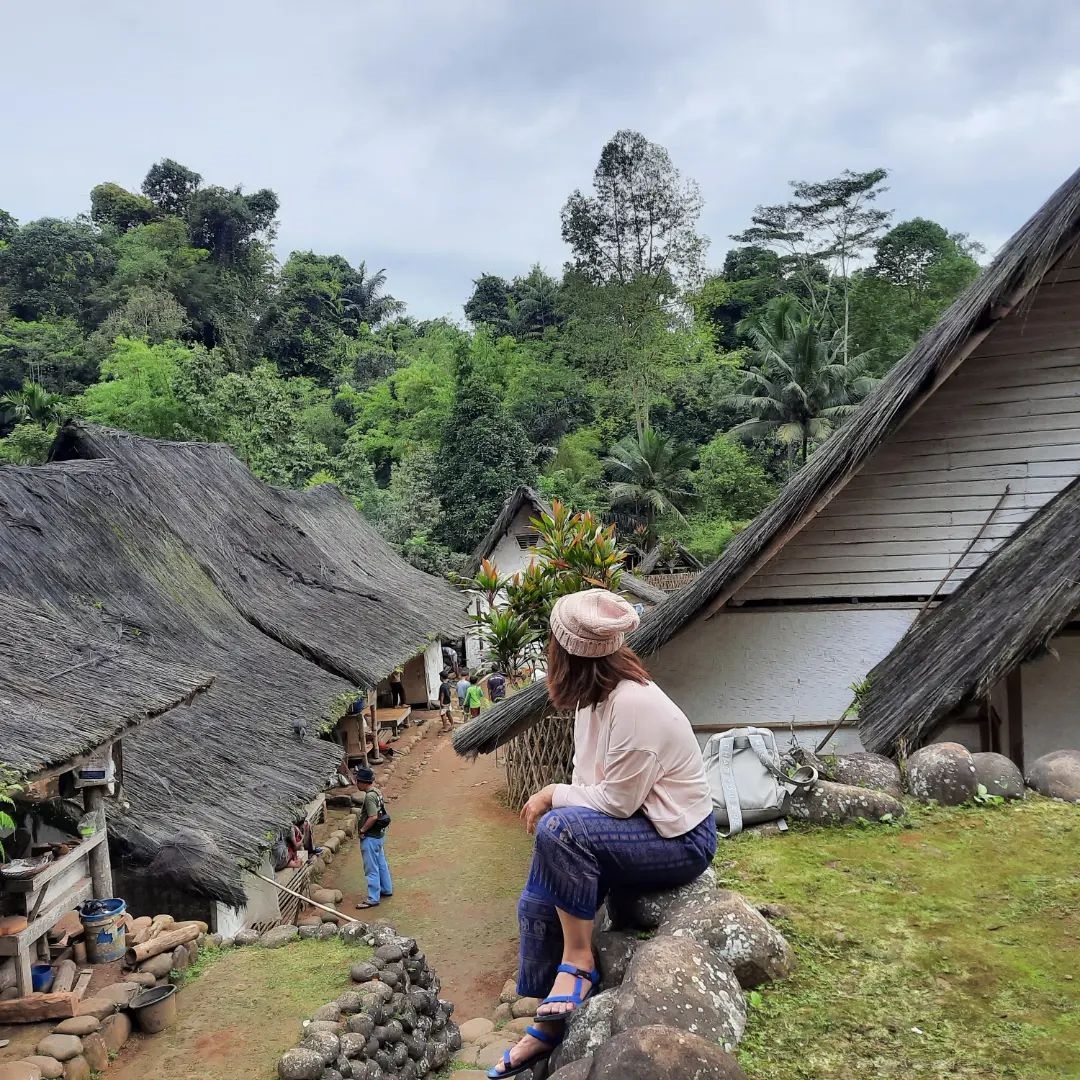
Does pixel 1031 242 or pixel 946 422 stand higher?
pixel 1031 242

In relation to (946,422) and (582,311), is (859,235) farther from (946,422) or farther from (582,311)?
(946,422)

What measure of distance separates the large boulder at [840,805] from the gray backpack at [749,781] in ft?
0.18

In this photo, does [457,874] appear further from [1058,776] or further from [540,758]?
[1058,776]

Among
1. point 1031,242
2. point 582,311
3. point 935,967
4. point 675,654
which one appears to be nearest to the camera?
point 935,967

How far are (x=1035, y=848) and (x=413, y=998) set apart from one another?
485 centimetres

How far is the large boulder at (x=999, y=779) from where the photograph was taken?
485 cm

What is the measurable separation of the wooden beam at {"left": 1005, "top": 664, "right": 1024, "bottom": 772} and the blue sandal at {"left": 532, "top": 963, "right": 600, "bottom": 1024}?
463 cm

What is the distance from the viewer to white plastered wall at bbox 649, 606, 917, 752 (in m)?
7.28

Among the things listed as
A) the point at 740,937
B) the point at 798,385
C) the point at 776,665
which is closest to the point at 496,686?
the point at 776,665

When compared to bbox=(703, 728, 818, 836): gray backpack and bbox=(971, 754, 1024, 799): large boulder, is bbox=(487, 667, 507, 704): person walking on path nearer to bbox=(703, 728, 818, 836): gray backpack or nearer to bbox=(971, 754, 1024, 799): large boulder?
bbox=(703, 728, 818, 836): gray backpack

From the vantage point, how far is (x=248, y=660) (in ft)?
39.4

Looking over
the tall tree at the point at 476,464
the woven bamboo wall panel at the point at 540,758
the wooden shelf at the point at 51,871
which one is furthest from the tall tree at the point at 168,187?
the wooden shelf at the point at 51,871

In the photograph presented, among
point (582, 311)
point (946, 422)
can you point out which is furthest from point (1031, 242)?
point (582, 311)

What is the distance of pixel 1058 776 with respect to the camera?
487cm
